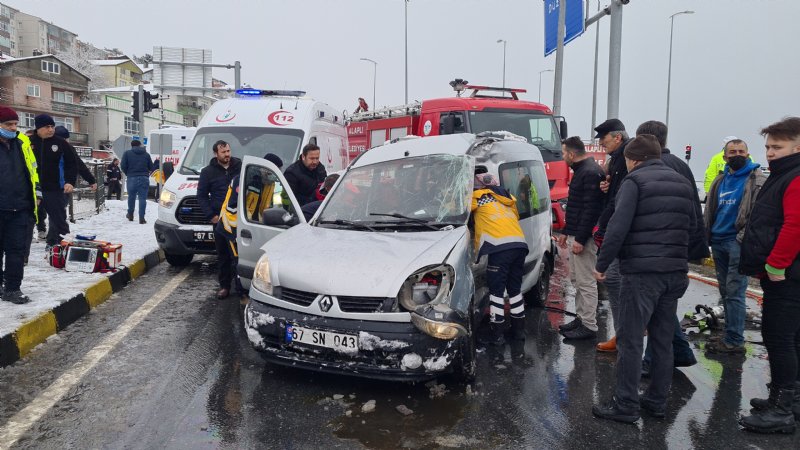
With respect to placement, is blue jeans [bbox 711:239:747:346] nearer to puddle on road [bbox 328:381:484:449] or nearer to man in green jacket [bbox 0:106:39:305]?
puddle on road [bbox 328:381:484:449]

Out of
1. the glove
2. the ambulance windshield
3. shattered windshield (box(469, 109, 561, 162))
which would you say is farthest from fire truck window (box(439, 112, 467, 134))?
the glove

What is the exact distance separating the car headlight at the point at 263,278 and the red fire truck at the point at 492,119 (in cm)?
715

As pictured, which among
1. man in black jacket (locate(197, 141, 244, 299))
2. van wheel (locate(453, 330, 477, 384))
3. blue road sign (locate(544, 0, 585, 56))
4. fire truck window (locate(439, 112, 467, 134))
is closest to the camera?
van wheel (locate(453, 330, 477, 384))

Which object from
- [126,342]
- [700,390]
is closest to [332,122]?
[126,342]

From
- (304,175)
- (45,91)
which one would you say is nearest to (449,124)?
(304,175)

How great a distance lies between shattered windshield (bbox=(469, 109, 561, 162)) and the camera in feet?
39.5

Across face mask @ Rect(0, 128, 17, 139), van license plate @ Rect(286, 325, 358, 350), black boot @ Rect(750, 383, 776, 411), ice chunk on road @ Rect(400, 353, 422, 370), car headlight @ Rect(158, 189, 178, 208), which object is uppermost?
face mask @ Rect(0, 128, 17, 139)

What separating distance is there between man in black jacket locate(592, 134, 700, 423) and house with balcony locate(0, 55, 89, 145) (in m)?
58.0

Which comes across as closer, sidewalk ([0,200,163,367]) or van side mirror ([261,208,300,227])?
sidewalk ([0,200,163,367])

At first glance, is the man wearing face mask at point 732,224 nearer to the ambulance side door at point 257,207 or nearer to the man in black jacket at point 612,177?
the man in black jacket at point 612,177

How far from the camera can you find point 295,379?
431 centimetres

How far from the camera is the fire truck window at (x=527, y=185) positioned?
574 cm

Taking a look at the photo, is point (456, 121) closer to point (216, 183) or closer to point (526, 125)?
Result: point (526, 125)

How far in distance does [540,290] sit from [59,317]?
15.8ft
